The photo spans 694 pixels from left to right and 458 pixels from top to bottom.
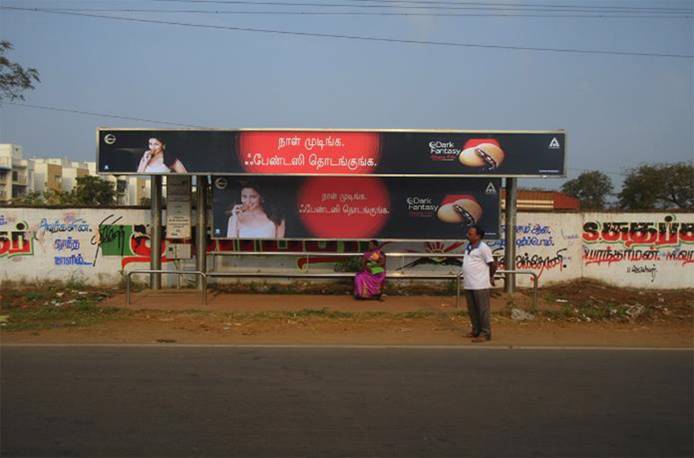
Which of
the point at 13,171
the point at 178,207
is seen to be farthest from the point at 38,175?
the point at 178,207

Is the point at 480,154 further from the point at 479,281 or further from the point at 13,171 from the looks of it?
the point at 13,171

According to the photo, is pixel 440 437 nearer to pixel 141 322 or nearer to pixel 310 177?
pixel 141 322

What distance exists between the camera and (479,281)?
379 inches

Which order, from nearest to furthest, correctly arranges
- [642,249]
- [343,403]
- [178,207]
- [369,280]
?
[343,403] → [369,280] → [178,207] → [642,249]

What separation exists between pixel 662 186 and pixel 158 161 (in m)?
36.9

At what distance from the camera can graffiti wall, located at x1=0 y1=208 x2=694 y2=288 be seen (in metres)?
15.5

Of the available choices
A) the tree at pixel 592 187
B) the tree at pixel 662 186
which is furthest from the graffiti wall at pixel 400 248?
the tree at pixel 592 187

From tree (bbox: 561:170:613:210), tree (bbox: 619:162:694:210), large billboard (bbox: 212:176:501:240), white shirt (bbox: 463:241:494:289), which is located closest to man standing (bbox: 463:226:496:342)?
white shirt (bbox: 463:241:494:289)

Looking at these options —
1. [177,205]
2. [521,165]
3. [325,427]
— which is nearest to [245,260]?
[177,205]

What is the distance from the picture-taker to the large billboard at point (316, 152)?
525 inches

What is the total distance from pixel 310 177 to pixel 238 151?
1781 millimetres

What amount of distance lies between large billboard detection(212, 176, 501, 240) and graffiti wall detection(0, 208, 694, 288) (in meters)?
1.28

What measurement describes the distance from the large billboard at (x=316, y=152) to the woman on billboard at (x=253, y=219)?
2.98ft

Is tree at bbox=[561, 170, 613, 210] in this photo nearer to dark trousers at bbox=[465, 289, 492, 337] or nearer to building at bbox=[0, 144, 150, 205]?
dark trousers at bbox=[465, 289, 492, 337]
